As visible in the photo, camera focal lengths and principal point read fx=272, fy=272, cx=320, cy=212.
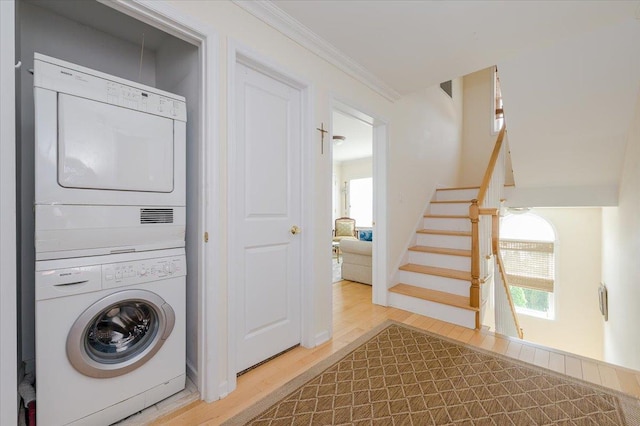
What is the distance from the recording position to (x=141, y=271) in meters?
1.45

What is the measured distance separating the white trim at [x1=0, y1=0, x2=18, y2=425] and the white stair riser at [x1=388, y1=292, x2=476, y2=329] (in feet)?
9.53

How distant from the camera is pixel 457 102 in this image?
203 inches

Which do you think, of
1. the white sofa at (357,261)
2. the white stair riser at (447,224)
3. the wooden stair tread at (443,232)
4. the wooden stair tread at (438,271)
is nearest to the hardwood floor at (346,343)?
the wooden stair tread at (438,271)

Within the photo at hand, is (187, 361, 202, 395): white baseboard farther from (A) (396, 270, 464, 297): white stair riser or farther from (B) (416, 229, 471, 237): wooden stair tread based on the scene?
(B) (416, 229, 471, 237): wooden stair tread

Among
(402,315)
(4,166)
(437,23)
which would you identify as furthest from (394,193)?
(4,166)

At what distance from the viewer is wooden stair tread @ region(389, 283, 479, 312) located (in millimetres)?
2689

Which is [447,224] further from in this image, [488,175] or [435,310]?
[435,310]

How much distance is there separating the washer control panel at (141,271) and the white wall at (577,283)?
20.8ft

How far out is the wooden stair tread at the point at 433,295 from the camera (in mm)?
2689

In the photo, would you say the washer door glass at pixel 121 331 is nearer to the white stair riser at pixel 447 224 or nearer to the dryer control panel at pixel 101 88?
the dryer control panel at pixel 101 88

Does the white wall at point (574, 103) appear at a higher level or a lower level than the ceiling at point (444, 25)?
lower

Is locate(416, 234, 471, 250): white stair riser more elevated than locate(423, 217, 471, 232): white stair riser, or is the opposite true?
locate(423, 217, 471, 232): white stair riser

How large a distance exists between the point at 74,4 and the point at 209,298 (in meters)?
2.03

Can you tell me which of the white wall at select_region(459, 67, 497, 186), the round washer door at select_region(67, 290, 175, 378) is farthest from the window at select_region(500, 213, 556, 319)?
the round washer door at select_region(67, 290, 175, 378)
